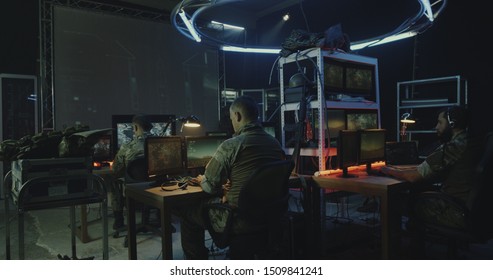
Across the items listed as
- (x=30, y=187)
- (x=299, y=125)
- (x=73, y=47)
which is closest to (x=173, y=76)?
(x=73, y=47)

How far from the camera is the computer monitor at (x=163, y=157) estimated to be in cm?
265

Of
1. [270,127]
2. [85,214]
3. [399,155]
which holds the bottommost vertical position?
[85,214]

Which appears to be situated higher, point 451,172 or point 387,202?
point 451,172

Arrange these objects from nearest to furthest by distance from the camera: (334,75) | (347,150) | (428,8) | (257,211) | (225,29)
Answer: (257,211) → (347,150) → (428,8) → (334,75) → (225,29)

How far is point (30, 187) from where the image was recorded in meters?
2.38

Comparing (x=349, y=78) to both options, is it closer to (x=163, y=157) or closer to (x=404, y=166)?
(x=404, y=166)

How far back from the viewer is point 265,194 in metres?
2.14

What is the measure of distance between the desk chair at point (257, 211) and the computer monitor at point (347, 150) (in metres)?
0.77

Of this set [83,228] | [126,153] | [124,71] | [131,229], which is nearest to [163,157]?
[131,229]

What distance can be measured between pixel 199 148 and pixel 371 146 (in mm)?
1545

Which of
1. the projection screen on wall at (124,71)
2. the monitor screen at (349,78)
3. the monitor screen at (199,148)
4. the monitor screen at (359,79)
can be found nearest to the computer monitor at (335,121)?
the monitor screen at (349,78)

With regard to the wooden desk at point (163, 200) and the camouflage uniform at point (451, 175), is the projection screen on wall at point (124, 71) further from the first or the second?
the camouflage uniform at point (451, 175)

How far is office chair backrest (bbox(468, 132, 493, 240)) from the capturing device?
2.24 m

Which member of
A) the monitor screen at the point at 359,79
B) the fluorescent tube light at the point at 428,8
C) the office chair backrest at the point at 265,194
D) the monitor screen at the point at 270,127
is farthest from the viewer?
the monitor screen at the point at 270,127
